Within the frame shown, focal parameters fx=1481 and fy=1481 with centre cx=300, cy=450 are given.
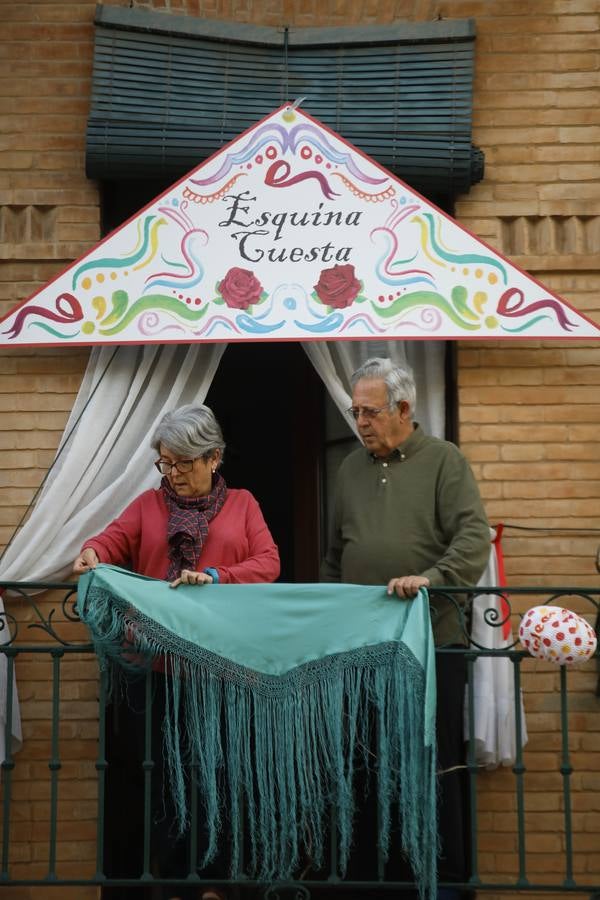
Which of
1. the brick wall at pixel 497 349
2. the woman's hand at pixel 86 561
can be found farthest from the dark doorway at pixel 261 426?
the woman's hand at pixel 86 561

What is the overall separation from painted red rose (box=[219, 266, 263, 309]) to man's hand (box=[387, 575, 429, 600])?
1610mm

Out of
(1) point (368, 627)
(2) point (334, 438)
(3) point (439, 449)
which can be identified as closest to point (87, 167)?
(2) point (334, 438)

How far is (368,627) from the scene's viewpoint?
17.9ft

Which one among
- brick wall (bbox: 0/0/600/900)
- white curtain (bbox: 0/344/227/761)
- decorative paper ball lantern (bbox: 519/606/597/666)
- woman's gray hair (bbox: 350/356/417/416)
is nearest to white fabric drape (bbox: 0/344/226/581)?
white curtain (bbox: 0/344/227/761)

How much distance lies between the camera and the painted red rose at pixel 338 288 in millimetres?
6441

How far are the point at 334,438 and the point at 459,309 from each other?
43.6 inches

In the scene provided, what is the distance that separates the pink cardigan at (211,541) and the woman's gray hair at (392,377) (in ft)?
2.28

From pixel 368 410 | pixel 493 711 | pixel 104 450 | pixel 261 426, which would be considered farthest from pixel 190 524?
pixel 261 426

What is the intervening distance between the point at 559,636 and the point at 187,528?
146cm

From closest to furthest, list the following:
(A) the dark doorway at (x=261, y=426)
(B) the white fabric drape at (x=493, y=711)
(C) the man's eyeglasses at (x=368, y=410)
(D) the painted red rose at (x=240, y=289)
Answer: (C) the man's eyeglasses at (x=368, y=410)
(B) the white fabric drape at (x=493, y=711)
(D) the painted red rose at (x=240, y=289)
(A) the dark doorway at (x=261, y=426)

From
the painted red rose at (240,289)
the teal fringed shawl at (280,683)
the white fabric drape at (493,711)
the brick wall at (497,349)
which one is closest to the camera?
the teal fringed shawl at (280,683)

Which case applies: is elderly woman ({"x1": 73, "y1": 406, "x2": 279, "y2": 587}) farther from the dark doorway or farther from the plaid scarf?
the dark doorway

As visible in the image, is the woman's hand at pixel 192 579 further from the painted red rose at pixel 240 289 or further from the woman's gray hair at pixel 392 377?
the painted red rose at pixel 240 289

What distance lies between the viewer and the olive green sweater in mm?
5691
